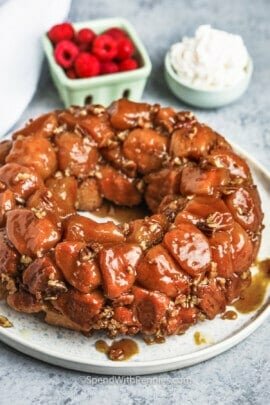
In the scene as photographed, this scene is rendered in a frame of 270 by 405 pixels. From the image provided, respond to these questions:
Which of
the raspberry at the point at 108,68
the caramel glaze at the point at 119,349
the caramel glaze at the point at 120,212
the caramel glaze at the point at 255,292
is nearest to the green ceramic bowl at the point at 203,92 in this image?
the raspberry at the point at 108,68

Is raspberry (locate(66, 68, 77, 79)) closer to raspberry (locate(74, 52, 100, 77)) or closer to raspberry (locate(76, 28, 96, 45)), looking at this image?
raspberry (locate(74, 52, 100, 77))

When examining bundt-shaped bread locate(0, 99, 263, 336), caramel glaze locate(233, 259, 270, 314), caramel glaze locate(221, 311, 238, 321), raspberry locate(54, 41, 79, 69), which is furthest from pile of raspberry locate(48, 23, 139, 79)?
caramel glaze locate(221, 311, 238, 321)

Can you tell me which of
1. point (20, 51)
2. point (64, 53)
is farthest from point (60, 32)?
point (20, 51)

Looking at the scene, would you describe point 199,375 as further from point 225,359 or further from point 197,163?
point 197,163

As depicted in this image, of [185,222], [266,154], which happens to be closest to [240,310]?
[185,222]

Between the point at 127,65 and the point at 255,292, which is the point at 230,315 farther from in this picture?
the point at 127,65
